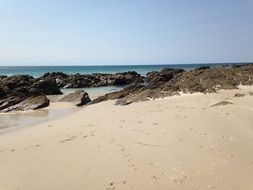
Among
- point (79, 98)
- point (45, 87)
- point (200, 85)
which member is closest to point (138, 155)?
point (200, 85)

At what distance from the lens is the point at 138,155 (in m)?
7.73

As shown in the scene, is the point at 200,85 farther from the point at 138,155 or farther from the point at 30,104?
the point at 138,155

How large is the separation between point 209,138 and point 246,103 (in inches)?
232

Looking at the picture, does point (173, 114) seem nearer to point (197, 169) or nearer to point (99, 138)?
point (99, 138)

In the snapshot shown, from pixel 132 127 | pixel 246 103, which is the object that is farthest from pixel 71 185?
pixel 246 103

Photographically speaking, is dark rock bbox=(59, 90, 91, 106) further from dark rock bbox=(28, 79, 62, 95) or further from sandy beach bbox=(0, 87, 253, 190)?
sandy beach bbox=(0, 87, 253, 190)

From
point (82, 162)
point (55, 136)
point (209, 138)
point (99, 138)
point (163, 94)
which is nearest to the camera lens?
point (82, 162)

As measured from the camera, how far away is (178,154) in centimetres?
766

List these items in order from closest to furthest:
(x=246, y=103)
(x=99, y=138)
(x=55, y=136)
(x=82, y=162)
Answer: (x=82, y=162), (x=99, y=138), (x=55, y=136), (x=246, y=103)

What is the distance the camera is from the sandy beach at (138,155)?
634 cm

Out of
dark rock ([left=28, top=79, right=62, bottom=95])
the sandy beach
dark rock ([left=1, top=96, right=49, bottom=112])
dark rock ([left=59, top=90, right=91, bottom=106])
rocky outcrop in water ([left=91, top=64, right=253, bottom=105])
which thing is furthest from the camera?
dark rock ([left=28, top=79, right=62, bottom=95])

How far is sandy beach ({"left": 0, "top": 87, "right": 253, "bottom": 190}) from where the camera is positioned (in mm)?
6336

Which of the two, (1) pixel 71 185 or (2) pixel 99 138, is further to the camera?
(2) pixel 99 138

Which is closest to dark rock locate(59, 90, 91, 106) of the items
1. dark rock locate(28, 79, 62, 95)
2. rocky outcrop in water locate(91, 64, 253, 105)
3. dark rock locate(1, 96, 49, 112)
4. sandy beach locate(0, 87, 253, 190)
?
rocky outcrop in water locate(91, 64, 253, 105)
